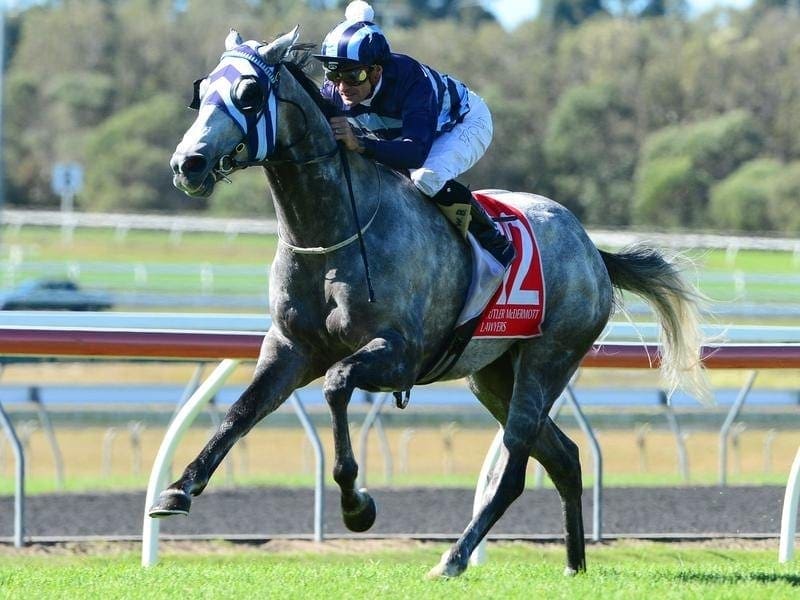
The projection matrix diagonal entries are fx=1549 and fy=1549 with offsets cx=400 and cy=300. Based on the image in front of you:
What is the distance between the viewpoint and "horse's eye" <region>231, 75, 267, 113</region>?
4602 millimetres

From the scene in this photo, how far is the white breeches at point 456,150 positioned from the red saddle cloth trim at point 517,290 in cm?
25

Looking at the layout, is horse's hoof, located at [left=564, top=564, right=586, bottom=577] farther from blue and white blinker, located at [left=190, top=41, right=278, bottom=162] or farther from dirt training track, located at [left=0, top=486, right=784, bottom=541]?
blue and white blinker, located at [left=190, top=41, right=278, bottom=162]

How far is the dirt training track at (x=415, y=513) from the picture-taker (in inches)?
289

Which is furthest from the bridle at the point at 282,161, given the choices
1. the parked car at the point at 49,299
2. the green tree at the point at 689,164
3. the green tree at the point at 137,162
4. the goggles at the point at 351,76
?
the green tree at the point at 137,162

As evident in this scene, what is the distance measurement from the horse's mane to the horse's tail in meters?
1.73

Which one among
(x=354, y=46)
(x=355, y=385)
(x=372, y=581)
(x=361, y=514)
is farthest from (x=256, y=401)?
(x=354, y=46)

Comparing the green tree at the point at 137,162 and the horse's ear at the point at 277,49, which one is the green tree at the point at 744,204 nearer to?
the green tree at the point at 137,162

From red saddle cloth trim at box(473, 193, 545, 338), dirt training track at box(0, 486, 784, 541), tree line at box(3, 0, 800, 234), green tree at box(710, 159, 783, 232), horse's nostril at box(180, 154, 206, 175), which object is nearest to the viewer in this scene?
horse's nostril at box(180, 154, 206, 175)

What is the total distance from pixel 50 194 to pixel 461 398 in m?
39.8

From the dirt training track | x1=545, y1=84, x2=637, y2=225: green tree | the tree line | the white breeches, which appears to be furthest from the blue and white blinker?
x1=545, y1=84, x2=637, y2=225: green tree

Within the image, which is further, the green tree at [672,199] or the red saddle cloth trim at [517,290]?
the green tree at [672,199]

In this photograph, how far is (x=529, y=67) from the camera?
181 ft

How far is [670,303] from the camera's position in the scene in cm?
644

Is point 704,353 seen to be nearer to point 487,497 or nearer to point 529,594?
point 487,497
